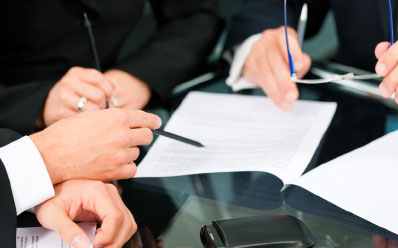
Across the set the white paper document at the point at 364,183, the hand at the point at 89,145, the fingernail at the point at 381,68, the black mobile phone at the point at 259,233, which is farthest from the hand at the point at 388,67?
the hand at the point at 89,145

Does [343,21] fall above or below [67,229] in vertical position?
above

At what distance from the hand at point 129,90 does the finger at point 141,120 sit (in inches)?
11.0

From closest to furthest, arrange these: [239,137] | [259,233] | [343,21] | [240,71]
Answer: [259,233]
[239,137]
[240,71]
[343,21]

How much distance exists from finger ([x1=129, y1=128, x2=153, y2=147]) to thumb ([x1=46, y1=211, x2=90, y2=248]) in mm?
181

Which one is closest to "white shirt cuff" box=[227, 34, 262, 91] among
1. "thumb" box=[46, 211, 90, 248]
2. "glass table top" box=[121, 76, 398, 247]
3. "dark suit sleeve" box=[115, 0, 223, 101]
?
"dark suit sleeve" box=[115, 0, 223, 101]

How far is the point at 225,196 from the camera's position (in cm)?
86

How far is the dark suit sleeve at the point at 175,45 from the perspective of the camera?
1.26 metres

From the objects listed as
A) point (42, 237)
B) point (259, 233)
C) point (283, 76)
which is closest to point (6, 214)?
point (42, 237)

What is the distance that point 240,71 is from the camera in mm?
1260

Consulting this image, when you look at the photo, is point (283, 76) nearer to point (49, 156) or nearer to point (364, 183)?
point (364, 183)

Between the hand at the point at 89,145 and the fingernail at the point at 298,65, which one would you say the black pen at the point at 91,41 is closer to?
the hand at the point at 89,145

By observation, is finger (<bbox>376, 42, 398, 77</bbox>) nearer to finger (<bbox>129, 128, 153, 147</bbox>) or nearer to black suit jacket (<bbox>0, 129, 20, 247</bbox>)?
finger (<bbox>129, 128, 153, 147</bbox>)

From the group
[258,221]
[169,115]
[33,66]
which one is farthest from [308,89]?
[33,66]

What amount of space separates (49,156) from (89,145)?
0.07 meters
